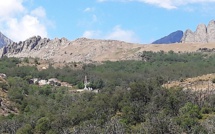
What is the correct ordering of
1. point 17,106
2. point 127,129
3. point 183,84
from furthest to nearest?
point 183,84 < point 17,106 < point 127,129

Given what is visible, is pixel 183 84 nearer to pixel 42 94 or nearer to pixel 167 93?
pixel 167 93

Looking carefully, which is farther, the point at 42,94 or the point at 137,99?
the point at 42,94

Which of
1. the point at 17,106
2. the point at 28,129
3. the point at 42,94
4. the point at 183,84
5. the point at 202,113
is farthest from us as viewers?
the point at 42,94

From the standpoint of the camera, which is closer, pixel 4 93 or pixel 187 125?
pixel 187 125

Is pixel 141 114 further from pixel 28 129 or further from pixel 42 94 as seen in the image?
pixel 42 94

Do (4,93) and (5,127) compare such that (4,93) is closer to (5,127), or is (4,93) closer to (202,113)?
(5,127)

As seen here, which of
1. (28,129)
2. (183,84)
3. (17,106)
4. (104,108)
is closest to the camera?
(28,129)

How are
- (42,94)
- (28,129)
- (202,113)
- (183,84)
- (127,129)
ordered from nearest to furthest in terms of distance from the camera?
(127,129) < (28,129) < (202,113) < (183,84) < (42,94)

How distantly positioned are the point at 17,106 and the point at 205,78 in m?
75.5

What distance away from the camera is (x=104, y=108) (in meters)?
134

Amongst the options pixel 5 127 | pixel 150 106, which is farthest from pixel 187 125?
pixel 5 127

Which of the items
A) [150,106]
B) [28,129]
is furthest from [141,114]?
[28,129]

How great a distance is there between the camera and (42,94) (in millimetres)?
199500

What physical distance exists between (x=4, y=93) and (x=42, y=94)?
27756 mm
